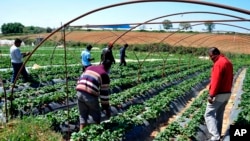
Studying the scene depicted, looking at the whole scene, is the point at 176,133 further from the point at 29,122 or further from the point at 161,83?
the point at 161,83

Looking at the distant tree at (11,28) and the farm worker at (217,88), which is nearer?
the farm worker at (217,88)

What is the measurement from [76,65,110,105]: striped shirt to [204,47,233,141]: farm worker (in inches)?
89.2

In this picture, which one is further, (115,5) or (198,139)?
(198,139)

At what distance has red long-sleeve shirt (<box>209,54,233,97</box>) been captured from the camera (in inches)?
Answer: 280

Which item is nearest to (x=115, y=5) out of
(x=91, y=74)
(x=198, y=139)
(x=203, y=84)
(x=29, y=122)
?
(x=91, y=74)

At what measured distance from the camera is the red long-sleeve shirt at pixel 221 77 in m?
7.11

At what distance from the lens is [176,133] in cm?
792

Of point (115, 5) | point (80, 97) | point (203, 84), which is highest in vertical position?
point (115, 5)

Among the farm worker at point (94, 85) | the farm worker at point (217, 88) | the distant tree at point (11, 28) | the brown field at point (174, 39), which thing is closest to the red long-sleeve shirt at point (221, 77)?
the farm worker at point (217, 88)

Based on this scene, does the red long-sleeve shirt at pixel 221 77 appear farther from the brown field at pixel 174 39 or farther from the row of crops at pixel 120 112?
the brown field at pixel 174 39

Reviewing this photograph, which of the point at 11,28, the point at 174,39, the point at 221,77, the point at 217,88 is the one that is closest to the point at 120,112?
the point at 217,88

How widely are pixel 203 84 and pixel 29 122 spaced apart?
12925 mm

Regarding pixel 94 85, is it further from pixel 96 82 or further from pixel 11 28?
pixel 11 28

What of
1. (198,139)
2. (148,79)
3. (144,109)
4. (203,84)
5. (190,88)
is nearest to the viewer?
(198,139)
